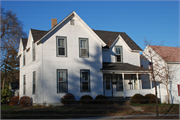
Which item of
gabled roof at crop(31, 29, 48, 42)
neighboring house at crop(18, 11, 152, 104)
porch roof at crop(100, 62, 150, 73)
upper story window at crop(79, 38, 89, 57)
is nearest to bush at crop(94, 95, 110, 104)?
neighboring house at crop(18, 11, 152, 104)

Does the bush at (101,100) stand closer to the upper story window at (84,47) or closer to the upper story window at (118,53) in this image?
the upper story window at (84,47)

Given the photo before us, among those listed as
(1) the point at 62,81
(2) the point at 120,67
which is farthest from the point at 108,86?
(1) the point at 62,81

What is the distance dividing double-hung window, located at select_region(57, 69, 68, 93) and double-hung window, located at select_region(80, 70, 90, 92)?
5.04 feet

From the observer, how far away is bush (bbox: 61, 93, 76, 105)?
1831 cm

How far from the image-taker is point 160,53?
80.6 ft

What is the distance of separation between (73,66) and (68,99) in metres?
3.07

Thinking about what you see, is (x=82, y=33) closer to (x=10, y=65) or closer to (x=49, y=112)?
(x=49, y=112)

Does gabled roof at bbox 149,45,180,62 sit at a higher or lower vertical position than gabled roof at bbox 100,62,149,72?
higher

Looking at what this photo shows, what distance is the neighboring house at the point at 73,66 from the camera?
1864cm

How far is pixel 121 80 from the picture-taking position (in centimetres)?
2286

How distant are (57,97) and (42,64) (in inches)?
125

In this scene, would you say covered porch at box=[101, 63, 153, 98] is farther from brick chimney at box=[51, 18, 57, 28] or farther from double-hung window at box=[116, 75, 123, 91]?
brick chimney at box=[51, 18, 57, 28]

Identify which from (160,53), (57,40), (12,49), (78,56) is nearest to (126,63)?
(160,53)

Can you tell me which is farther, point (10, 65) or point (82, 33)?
point (10, 65)
